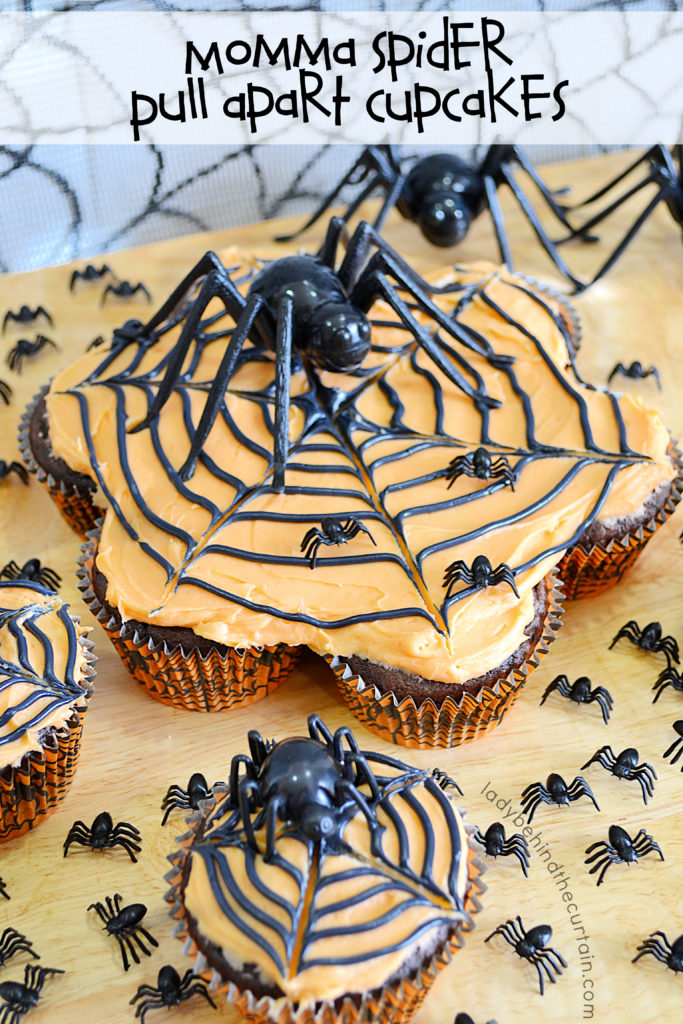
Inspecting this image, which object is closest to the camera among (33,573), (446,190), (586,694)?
(586,694)

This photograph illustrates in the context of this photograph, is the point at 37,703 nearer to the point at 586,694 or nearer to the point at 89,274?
the point at 586,694

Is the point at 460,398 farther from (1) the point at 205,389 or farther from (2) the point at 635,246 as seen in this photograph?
(2) the point at 635,246

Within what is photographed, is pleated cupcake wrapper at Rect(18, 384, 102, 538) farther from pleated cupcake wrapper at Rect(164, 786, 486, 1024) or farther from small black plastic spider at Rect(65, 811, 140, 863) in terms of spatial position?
pleated cupcake wrapper at Rect(164, 786, 486, 1024)

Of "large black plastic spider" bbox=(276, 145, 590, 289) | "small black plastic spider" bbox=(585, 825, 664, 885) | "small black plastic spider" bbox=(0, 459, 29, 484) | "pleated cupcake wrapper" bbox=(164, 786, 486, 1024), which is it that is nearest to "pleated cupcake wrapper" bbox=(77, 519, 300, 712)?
"pleated cupcake wrapper" bbox=(164, 786, 486, 1024)

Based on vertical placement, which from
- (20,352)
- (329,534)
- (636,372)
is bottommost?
(329,534)

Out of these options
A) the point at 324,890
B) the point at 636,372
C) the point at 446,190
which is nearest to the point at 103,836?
the point at 324,890

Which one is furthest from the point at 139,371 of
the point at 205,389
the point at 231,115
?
the point at 231,115
